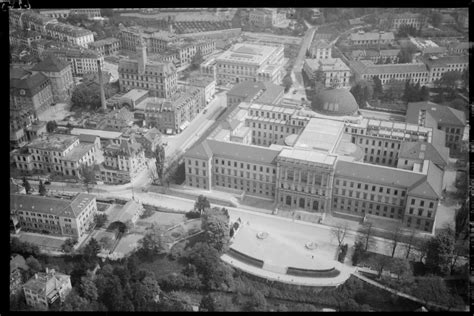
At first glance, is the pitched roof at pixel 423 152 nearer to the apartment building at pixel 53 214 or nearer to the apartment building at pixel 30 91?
the apartment building at pixel 53 214

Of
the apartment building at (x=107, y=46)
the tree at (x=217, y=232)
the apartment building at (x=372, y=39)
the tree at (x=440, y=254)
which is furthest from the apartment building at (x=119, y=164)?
the apartment building at (x=372, y=39)

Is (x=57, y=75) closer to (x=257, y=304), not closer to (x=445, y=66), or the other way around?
(x=257, y=304)

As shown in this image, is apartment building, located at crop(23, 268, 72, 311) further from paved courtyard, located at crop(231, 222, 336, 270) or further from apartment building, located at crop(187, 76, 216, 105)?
apartment building, located at crop(187, 76, 216, 105)

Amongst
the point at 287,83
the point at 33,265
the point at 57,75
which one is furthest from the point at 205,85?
the point at 33,265

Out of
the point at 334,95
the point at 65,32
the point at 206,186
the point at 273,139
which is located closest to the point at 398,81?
the point at 334,95

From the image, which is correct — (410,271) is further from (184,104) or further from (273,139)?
(184,104)

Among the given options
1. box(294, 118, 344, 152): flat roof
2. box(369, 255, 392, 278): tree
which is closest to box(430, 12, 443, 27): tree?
box(294, 118, 344, 152): flat roof
